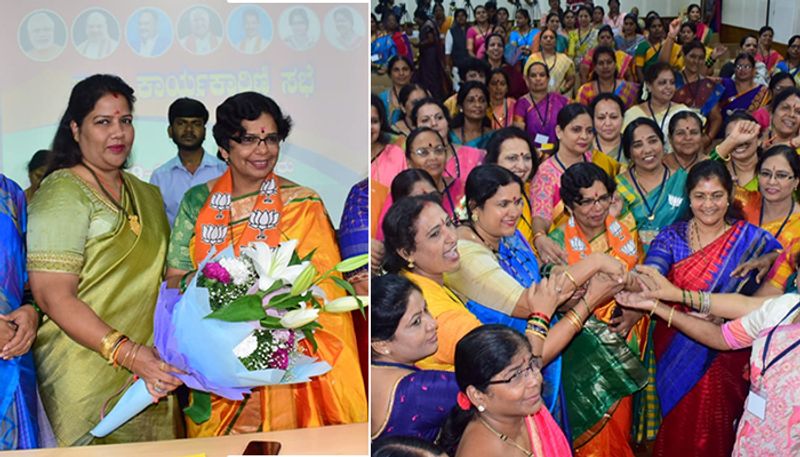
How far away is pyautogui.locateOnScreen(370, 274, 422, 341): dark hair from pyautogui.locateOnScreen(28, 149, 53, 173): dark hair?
0.92 meters

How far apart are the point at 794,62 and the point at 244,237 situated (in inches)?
62.2

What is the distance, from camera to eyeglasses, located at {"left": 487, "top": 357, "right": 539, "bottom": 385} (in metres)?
2.42

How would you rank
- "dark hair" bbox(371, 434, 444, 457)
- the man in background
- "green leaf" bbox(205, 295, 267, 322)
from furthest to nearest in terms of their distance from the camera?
the man in background < "dark hair" bbox(371, 434, 444, 457) < "green leaf" bbox(205, 295, 267, 322)

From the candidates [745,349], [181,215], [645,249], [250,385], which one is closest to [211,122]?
[181,215]

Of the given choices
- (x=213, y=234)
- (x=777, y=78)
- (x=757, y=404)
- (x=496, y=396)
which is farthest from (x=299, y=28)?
(x=757, y=404)

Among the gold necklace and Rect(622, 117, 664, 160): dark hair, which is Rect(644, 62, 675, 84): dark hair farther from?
the gold necklace

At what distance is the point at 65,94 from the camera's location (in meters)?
2.54

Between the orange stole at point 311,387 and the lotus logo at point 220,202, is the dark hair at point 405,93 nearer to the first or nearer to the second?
the orange stole at point 311,387

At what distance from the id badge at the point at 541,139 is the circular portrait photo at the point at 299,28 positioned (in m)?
0.69

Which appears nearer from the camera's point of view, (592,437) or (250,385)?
(250,385)

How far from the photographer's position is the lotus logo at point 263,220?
270 cm

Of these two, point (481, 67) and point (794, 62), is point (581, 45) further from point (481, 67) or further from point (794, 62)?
point (794, 62)

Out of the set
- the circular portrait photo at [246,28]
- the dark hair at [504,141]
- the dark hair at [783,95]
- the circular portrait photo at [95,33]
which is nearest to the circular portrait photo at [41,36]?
the circular portrait photo at [95,33]

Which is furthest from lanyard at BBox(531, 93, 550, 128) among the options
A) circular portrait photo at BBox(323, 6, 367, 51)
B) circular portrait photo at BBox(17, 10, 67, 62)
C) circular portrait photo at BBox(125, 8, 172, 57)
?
circular portrait photo at BBox(17, 10, 67, 62)
